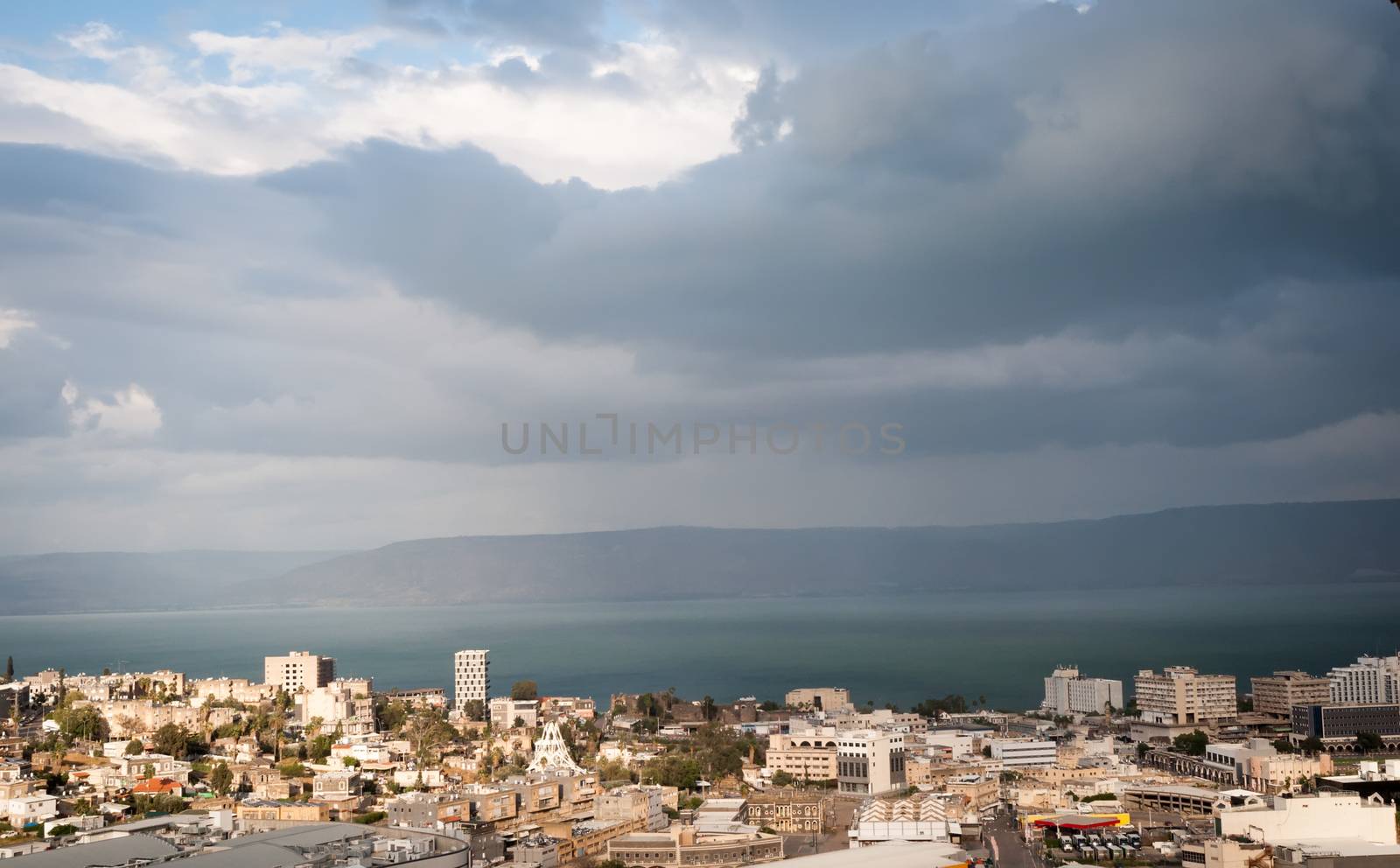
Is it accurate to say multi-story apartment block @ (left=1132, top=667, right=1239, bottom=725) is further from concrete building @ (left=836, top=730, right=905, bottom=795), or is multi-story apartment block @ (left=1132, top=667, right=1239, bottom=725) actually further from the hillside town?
concrete building @ (left=836, top=730, right=905, bottom=795)

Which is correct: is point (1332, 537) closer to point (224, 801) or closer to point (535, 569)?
point (535, 569)

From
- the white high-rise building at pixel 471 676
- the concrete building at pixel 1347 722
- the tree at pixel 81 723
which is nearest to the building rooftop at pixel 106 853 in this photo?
the tree at pixel 81 723

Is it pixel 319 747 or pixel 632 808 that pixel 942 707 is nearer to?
pixel 319 747

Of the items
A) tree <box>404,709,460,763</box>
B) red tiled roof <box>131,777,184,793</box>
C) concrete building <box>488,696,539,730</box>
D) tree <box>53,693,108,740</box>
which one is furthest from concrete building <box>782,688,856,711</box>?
red tiled roof <box>131,777,184,793</box>

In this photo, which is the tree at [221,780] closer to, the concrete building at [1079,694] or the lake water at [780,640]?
the concrete building at [1079,694]

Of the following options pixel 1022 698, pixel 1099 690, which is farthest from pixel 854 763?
pixel 1022 698

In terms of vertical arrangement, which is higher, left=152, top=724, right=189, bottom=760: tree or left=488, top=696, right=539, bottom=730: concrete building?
left=152, top=724, right=189, bottom=760: tree

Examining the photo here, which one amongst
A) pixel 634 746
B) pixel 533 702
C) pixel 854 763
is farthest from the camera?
pixel 533 702
